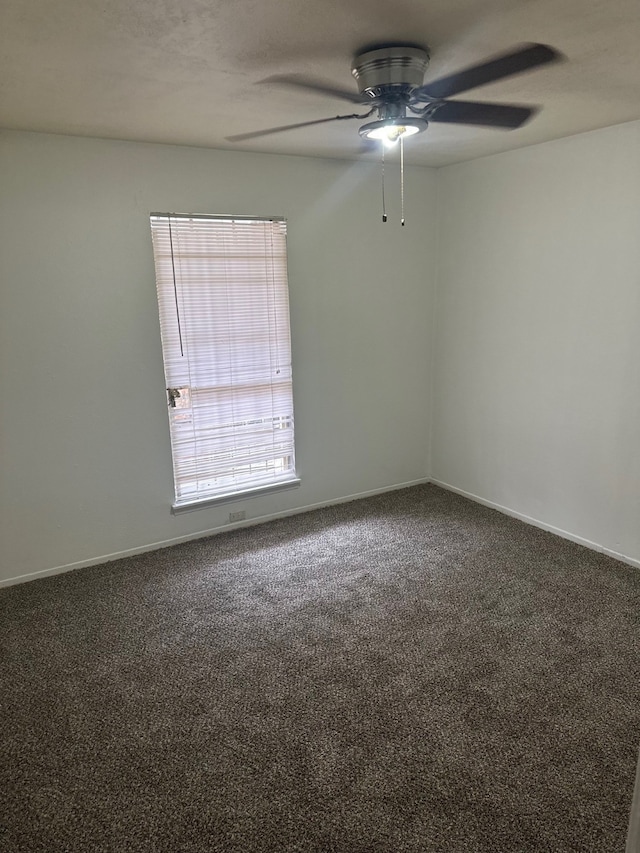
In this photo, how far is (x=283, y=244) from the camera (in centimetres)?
367

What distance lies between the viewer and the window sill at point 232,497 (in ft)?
12.0

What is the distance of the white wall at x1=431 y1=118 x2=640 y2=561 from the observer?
10.3ft

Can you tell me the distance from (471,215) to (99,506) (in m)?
3.30

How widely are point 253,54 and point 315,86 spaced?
1.41 feet

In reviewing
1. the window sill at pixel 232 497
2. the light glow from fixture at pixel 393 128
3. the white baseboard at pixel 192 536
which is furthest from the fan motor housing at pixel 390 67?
the white baseboard at pixel 192 536

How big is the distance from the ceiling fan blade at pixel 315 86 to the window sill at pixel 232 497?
2517 mm

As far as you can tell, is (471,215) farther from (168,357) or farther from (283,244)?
(168,357)

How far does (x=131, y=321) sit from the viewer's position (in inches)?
129

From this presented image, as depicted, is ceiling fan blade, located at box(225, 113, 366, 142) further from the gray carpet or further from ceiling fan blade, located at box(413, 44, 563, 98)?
the gray carpet

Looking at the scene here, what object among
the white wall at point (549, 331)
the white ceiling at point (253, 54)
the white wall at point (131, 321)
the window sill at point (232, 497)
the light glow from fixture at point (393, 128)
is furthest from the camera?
the window sill at point (232, 497)

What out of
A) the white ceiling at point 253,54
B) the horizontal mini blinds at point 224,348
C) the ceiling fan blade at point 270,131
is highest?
the ceiling fan blade at point 270,131

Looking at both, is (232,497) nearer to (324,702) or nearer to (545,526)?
(324,702)

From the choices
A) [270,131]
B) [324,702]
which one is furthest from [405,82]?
[324,702]

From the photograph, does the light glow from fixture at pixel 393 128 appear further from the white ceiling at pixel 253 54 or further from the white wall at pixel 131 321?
the white wall at pixel 131 321
